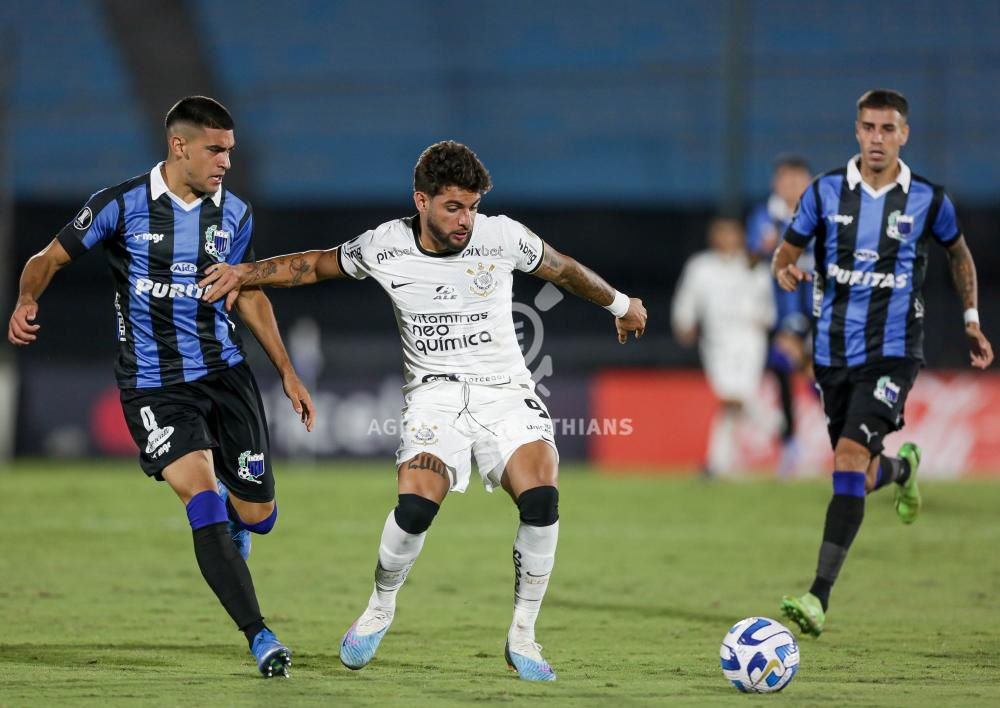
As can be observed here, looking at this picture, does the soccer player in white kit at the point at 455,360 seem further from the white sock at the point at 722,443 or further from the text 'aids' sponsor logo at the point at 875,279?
the white sock at the point at 722,443

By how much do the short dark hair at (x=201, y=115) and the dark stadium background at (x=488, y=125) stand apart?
10.4 m

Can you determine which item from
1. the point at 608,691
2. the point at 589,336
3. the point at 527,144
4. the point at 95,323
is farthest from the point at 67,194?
the point at 608,691

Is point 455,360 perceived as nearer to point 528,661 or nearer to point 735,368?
point 528,661

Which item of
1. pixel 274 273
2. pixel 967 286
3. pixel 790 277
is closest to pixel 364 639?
pixel 274 273

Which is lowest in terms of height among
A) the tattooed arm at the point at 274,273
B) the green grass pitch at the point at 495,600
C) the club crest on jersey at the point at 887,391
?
the green grass pitch at the point at 495,600

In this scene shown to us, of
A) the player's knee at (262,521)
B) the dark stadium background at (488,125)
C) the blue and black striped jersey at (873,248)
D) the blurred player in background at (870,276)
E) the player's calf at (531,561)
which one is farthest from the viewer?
the dark stadium background at (488,125)

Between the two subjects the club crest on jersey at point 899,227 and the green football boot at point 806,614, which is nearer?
the green football boot at point 806,614

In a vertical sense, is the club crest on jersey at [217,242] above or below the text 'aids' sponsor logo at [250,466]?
above

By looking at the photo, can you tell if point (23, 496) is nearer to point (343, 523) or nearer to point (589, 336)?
point (343, 523)

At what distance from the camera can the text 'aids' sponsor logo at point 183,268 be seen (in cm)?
630

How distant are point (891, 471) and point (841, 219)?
5.12ft

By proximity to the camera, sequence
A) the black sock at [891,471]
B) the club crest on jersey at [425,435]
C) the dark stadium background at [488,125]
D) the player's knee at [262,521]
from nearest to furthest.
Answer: the club crest on jersey at [425,435], the player's knee at [262,521], the black sock at [891,471], the dark stadium background at [488,125]

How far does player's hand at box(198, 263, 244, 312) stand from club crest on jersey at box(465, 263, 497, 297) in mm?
987

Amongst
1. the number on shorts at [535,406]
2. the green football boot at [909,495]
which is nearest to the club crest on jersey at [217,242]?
the number on shorts at [535,406]
